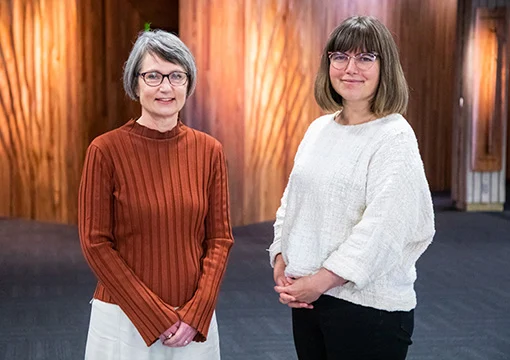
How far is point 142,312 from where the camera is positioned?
77.4 inches

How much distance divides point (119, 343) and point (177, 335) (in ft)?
0.51

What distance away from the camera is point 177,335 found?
1.98m

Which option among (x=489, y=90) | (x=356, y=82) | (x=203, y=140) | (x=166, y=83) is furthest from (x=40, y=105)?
(x=356, y=82)

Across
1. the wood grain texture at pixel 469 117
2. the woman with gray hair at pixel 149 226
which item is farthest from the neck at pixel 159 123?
the wood grain texture at pixel 469 117

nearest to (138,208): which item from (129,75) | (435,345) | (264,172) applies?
(129,75)

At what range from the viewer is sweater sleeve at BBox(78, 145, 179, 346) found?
1.96 metres

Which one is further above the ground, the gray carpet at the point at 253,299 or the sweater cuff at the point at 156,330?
the sweater cuff at the point at 156,330

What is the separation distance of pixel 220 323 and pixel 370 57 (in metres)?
3.10

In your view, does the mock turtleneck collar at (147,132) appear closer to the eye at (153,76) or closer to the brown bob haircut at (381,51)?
the eye at (153,76)

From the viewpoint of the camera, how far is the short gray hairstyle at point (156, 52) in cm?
199

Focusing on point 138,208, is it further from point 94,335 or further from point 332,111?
point 332,111

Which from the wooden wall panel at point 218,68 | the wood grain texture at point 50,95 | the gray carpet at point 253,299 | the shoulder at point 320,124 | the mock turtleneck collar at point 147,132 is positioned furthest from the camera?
the wood grain texture at point 50,95

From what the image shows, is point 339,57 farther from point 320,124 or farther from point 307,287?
point 307,287

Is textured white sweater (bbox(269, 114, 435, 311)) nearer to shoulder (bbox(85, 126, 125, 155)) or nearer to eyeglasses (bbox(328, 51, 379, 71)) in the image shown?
eyeglasses (bbox(328, 51, 379, 71))
